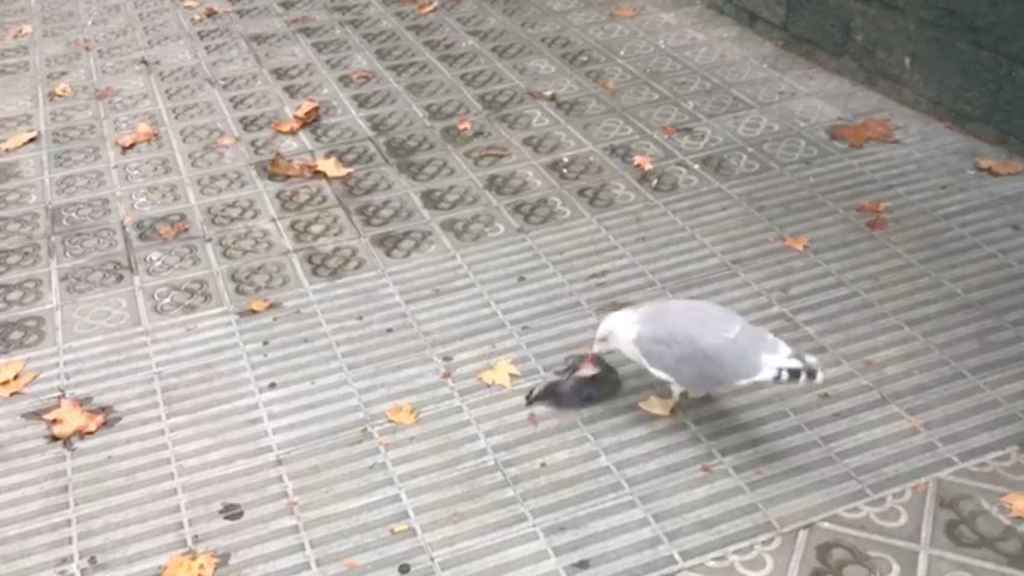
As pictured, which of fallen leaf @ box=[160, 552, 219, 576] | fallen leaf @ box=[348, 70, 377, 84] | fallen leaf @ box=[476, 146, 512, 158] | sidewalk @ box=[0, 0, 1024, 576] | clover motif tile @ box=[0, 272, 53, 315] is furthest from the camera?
fallen leaf @ box=[348, 70, 377, 84]

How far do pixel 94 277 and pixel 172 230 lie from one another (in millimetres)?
420

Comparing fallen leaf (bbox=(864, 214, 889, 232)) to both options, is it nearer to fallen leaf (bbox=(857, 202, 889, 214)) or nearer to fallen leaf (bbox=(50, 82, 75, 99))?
fallen leaf (bbox=(857, 202, 889, 214))

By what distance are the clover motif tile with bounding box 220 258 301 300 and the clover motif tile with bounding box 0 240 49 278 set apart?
33.2 inches

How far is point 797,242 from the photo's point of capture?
13.7 feet

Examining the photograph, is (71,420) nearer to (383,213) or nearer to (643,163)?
(383,213)

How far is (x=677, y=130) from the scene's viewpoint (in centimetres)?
516

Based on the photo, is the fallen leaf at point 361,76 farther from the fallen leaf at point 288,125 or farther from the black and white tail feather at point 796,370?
the black and white tail feather at point 796,370

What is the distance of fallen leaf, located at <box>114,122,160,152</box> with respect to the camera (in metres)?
5.27

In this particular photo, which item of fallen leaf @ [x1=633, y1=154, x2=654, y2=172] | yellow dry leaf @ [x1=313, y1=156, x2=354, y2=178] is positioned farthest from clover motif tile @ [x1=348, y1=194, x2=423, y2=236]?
fallen leaf @ [x1=633, y1=154, x2=654, y2=172]

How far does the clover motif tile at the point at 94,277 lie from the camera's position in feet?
13.6

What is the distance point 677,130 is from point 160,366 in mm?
2802

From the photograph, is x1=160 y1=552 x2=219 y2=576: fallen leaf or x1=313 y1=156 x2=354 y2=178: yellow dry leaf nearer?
x1=160 y1=552 x2=219 y2=576: fallen leaf

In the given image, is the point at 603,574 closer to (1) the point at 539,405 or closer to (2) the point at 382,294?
(1) the point at 539,405

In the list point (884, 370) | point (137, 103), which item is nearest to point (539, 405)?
point (884, 370)
